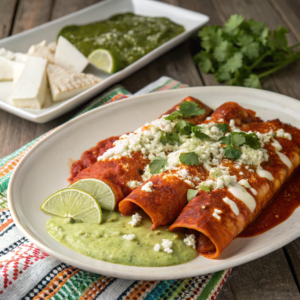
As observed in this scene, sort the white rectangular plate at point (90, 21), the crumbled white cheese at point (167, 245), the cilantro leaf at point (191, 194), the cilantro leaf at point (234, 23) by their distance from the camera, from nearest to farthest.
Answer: the crumbled white cheese at point (167, 245), the cilantro leaf at point (191, 194), the white rectangular plate at point (90, 21), the cilantro leaf at point (234, 23)

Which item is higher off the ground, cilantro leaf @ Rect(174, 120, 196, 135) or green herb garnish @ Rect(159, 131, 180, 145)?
cilantro leaf @ Rect(174, 120, 196, 135)

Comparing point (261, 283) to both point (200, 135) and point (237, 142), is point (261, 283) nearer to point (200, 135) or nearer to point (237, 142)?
point (237, 142)

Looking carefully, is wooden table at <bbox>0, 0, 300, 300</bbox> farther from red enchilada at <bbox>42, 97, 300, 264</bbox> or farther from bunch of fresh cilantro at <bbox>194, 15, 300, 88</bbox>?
red enchilada at <bbox>42, 97, 300, 264</bbox>

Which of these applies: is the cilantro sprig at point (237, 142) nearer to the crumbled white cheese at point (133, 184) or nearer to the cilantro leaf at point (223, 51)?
the crumbled white cheese at point (133, 184)

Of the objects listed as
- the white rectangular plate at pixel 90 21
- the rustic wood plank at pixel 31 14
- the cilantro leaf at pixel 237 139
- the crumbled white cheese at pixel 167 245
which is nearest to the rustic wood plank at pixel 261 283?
the crumbled white cheese at pixel 167 245

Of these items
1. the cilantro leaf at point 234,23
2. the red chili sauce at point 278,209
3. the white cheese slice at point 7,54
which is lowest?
the red chili sauce at point 278,209

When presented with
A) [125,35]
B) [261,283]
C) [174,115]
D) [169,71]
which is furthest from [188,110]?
[125,35]

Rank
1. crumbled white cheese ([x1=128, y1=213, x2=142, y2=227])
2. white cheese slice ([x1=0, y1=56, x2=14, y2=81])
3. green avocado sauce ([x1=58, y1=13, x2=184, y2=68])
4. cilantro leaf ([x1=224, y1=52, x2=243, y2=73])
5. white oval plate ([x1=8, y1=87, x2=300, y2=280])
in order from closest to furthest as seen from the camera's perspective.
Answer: white oval plate ([x1=8, y1=87, x2=300, y2=280]) < crumbled white cheese ([x1=128, y1=213, x2=142, y2=227]) < white cheese slice ([x1=0, y1=56, x2=14, y2=81]) < cilantro leaf ([x1=224, y1=52, x2=243, y2=73]) < green avocado sauce ([x1=58, y1=13, x2=184, y2=68])

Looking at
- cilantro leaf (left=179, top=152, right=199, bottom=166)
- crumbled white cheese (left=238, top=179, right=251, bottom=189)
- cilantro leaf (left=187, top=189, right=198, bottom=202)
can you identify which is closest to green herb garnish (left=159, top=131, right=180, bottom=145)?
cilantro leaf (left=179, top=152, right=199, bottom=166)
